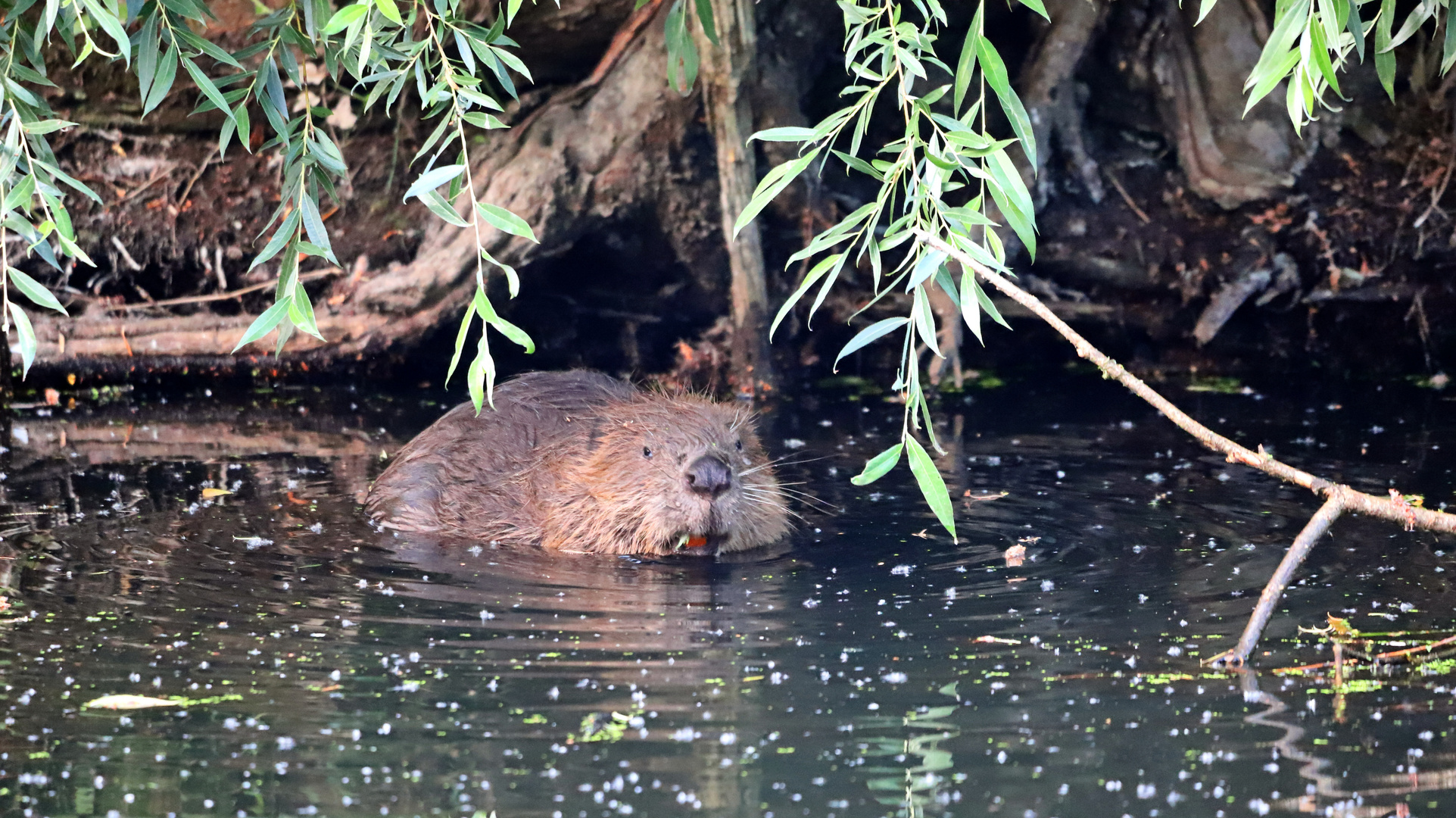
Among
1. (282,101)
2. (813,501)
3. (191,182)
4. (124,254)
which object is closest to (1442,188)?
(813,501)

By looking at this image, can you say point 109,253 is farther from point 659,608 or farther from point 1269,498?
point 1269,498

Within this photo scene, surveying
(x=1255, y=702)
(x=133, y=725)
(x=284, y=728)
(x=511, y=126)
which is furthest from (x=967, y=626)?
(x=511, y=126)

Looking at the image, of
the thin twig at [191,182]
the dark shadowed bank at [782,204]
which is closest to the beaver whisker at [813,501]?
the dark shadowed bank at [782,204]

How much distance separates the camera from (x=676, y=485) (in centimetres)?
532

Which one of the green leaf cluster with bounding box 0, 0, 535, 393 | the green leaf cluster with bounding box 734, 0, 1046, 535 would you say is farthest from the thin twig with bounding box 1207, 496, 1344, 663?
the green leaf cluster with bounding box 0, 0, 535, 393

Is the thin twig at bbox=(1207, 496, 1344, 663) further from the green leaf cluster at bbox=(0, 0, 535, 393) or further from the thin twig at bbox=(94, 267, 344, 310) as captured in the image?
the thin twig at bbox=(94, 267, 344, 310)

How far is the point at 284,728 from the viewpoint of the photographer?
132 inches

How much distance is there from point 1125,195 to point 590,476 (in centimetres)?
A: 455

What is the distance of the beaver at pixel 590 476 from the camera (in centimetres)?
534

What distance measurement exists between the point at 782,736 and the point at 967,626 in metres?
0.99

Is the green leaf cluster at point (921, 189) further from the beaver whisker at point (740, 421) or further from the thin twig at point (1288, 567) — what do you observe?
the beaver whisker at point (740, 421)

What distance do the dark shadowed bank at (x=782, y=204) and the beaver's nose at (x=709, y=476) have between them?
3328 millimetres

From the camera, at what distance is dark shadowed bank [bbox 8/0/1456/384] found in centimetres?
826

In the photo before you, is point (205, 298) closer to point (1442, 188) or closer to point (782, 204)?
point (782, 204)
